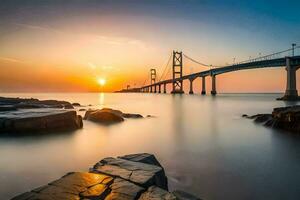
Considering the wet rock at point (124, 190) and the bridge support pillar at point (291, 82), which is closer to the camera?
the wet rock at point (124, 190)

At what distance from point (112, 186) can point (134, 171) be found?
2.21ft

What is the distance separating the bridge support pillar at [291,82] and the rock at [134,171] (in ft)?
175

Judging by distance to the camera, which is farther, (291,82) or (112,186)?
(291,82)

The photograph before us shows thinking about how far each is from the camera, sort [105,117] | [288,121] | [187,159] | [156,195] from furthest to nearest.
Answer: [105,117] < [288,121] < [187,159] < [156,195]

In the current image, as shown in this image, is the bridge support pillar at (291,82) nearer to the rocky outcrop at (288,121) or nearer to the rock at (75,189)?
the rocky outcrop at (288,121)

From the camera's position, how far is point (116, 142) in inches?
385

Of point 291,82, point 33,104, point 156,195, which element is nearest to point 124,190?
point 156,195

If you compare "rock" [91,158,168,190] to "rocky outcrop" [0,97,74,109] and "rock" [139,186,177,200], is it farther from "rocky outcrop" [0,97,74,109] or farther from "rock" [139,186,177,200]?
"rocky outcrop" [0,97,74,109]

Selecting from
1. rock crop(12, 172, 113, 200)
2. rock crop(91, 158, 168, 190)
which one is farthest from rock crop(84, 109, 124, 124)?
rock crop(12, 172, 113, 200)

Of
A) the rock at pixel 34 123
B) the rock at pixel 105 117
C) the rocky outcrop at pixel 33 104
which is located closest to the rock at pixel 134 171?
the rock at pixel 34 123

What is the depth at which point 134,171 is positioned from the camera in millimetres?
4102

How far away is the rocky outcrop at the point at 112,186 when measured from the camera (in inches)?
125

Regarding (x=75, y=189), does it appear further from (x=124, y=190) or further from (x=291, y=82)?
(x=291, y=82)

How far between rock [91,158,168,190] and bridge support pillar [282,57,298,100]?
53.3 m
